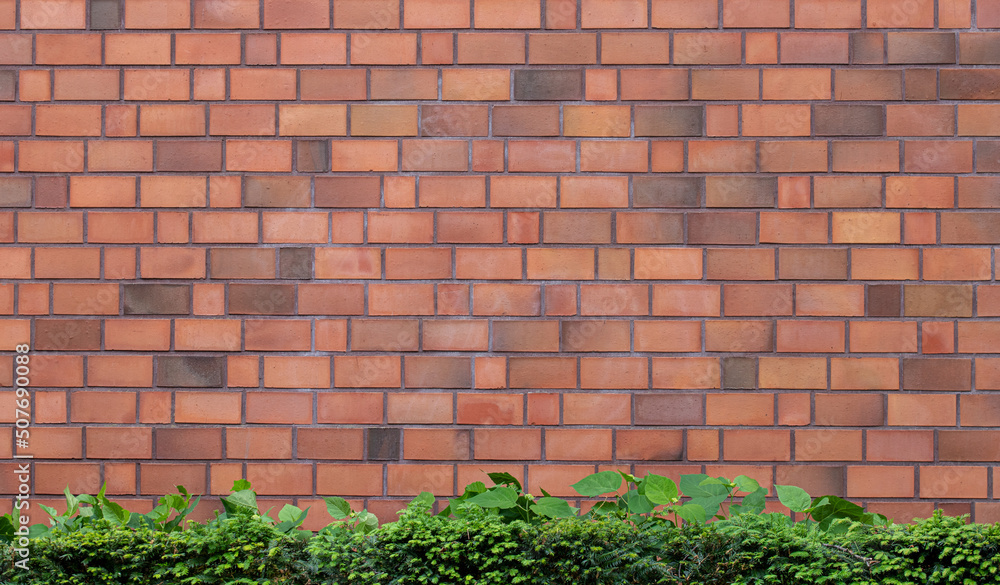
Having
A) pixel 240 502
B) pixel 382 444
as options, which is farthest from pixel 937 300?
pixel 240 502

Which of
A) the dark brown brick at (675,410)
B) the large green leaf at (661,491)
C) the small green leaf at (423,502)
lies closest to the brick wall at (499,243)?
the dark brown brick at (675,410)

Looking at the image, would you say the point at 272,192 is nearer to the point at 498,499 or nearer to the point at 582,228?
the point at 582,228

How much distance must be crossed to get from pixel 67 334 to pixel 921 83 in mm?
3064

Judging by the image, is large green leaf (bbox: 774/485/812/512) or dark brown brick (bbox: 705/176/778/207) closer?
large green leaf (bbox: 774/485/812/512)

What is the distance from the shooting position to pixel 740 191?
2.23 metres

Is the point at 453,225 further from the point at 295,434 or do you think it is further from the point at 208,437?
the point at 208,437

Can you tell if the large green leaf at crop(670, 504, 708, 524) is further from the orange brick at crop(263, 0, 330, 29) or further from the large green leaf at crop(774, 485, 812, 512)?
the orange brick at crop(263, 0, 330, 29)

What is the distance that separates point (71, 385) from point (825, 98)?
278 cm

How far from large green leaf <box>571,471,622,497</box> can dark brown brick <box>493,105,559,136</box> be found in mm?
1162

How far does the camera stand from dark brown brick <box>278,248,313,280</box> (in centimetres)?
222

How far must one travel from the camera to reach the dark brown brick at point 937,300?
7.22 feet

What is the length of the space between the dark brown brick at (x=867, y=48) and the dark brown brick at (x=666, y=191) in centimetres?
68

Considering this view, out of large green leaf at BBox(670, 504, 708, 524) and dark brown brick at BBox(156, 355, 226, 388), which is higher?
dark brown brick at BBox(156, 355, 226, 388)

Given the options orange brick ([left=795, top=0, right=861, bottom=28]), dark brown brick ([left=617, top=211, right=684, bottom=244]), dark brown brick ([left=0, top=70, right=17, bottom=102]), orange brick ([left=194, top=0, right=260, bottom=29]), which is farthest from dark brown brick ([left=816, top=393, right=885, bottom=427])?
dark brown brick ([left=0, top=70, right=17, bottom=102])
